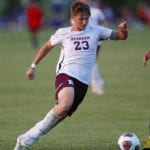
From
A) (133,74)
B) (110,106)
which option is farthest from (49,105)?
(133,74)

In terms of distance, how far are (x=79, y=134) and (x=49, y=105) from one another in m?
4.62

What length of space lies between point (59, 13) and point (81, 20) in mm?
55729

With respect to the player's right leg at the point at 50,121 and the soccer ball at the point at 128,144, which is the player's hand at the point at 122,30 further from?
the soccer ball at the point at 128,144

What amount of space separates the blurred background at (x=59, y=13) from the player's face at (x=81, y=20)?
2069 inches

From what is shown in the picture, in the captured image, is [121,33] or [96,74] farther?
[96,74]

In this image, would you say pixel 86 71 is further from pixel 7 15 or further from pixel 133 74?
pixel 7 15

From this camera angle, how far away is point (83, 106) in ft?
64.6

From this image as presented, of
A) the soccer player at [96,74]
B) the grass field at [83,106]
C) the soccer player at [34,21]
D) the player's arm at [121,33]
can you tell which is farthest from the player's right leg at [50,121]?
the soccer player at [34,21]

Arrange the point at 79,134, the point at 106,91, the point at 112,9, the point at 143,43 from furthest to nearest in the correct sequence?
the point at 112,9, the point at 143,43, the point at 106,91, the point at 79,134

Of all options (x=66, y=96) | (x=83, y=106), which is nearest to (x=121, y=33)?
(x=66, y=96)

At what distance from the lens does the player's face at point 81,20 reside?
41.6 feet

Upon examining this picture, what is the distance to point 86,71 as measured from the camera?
12.9m

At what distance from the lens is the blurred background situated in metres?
66.9

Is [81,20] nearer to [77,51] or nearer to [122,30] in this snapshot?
[77,51]
